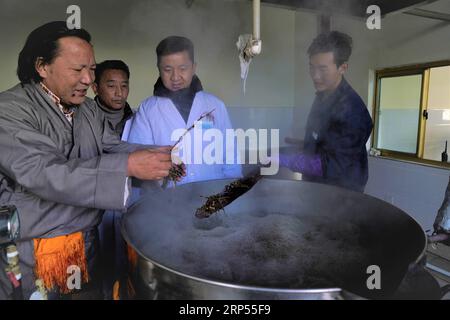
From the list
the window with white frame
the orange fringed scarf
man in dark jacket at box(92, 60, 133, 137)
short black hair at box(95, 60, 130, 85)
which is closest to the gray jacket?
Answer: the orange fringed scarf

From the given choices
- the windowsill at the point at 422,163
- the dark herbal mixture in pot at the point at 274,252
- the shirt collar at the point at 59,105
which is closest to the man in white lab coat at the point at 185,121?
the dark herbal mixture in pot at the point at 274,252

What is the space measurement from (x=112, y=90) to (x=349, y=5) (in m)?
1.92

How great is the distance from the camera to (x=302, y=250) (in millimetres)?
1635

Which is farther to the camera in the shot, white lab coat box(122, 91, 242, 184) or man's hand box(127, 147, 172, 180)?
white lab coat box(122, 91, 242, 184)

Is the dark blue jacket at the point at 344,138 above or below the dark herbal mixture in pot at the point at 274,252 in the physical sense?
above

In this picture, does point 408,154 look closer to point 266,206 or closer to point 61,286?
point 266,206

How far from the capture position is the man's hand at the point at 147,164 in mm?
1392

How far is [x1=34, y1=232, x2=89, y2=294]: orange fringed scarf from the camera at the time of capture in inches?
55.8

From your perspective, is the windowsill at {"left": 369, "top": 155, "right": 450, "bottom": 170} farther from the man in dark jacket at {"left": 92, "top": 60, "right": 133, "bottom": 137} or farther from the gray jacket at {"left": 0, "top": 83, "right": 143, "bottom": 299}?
the gray jacket at {"left": 0, "top": 83, "right": 143, "bottom": 299}

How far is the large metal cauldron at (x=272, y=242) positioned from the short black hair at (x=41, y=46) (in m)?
0.77

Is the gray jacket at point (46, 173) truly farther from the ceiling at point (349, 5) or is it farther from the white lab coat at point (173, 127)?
the ceiling at point (349, 5)

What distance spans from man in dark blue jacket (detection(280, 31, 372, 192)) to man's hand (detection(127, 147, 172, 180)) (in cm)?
118

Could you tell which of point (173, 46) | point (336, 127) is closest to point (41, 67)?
point (173, 46)
